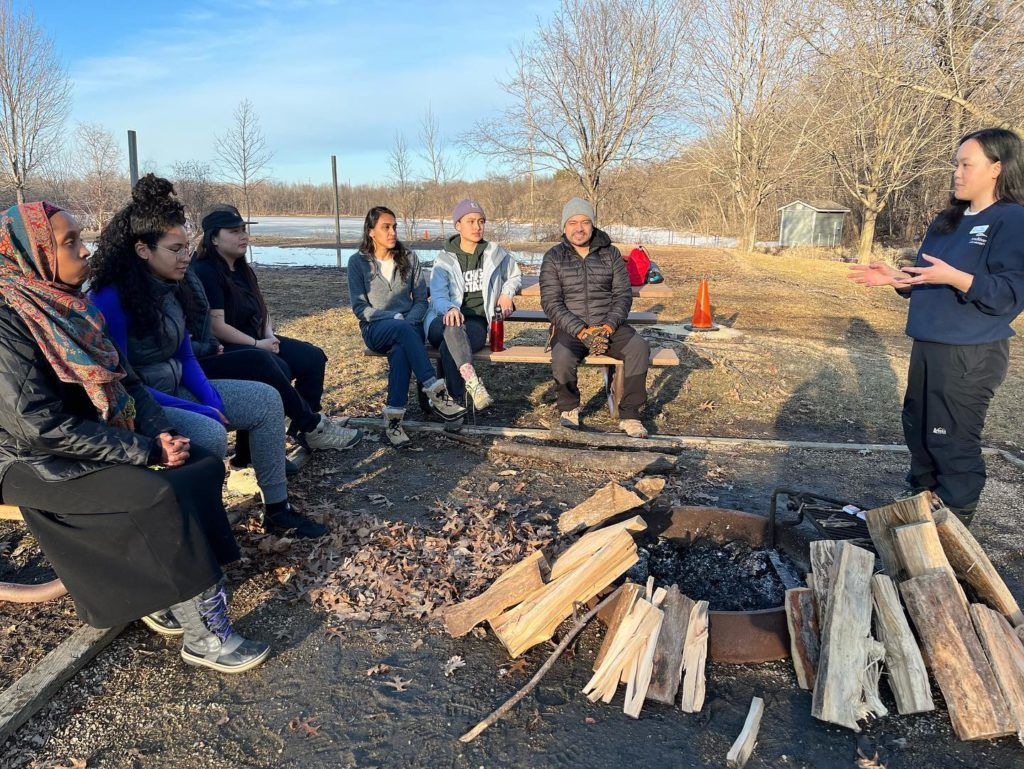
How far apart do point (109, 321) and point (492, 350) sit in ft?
10.0

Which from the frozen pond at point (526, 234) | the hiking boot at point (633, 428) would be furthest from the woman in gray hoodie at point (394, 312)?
the frozen pond at point (526, 234)

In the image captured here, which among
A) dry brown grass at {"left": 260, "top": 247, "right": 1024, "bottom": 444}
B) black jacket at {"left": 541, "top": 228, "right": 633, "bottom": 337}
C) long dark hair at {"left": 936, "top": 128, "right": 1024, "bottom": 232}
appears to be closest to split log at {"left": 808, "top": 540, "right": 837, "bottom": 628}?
long dark hair at {"left": 936, "top": 128, "right": 1024, "bottom": 232}

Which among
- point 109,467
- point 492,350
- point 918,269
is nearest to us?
point 109,467

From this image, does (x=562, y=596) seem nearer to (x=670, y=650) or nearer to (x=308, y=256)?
(x=670, y=650)

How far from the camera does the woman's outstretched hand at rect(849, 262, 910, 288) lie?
3.34 meters

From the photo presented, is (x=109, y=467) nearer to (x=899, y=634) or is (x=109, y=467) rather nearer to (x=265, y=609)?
(x=265, y=609)

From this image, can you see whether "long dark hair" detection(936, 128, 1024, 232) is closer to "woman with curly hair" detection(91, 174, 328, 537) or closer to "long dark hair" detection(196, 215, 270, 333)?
"woman with curly hair" detection(91, 174, 328, 537)

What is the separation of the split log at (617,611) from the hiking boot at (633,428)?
2384 millimetres

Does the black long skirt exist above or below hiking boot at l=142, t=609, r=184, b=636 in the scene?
above

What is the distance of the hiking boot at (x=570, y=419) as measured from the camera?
17.1 feet

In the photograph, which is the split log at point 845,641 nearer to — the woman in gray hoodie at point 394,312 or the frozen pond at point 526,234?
the woman in gray hoodie at point 394,312

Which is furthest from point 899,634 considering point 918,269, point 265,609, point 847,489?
point 265,609

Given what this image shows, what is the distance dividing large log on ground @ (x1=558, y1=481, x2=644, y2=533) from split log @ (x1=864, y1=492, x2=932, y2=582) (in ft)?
3.39

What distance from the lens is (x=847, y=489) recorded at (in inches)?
171
